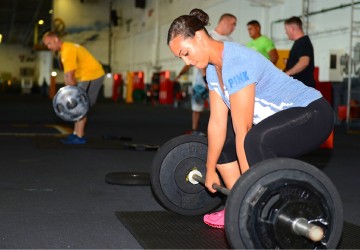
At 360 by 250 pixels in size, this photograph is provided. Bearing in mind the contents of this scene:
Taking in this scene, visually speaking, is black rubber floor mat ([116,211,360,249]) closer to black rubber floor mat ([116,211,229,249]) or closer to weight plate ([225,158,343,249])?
black rubber floor mat ([116,211,229,249])

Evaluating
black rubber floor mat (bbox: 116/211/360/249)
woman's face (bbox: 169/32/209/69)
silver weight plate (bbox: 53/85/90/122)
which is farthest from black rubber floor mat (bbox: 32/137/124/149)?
woman's face (bbox: 169/32/209/69)

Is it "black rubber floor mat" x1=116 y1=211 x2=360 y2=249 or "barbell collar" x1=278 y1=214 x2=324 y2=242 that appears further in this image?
"black rubber floor mat" x1=116 y1=211 x2=360 y2=249

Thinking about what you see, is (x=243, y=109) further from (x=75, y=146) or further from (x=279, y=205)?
(x=75, y=146)

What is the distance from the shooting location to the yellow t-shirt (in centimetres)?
586

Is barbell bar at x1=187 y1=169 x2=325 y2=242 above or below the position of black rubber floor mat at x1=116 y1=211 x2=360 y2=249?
above

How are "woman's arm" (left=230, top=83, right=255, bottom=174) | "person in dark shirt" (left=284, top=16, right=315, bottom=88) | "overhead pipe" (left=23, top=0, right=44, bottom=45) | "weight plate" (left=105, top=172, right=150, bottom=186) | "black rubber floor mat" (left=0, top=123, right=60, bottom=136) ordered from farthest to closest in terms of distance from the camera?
"overhead pipe" (left=23, top=0, right=44, bottom=45)
"black rubber floor mat" (left=0, top=123, right=60, bottom=136)
"person in dark shirt" (left=284, top=16, right=315, bottom=88)
"weight plate" (left=105, top=172, right=150, bottom=186)
"woman's arm" (left=230, top=83, right=255, bottom=174)

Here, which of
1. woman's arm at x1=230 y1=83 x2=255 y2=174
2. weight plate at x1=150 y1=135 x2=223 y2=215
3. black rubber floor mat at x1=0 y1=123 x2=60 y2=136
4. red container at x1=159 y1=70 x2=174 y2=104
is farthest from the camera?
red container at x1=159 y1=70 x2=174 y2=104

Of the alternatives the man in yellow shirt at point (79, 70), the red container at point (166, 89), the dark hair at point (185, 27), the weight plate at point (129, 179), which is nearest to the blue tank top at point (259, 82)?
the dark hair at point (185, 27)

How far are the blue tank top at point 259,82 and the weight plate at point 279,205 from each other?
0.36m

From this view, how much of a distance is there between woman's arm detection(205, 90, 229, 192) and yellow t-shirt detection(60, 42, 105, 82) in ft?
11.8

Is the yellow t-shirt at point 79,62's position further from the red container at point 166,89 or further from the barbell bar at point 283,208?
the red container at point 166,89

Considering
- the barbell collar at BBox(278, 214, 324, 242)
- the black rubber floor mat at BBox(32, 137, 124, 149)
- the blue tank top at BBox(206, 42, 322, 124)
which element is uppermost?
the blue tank top at BBox(206, 42, 322, 124)

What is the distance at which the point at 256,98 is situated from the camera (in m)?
2.33

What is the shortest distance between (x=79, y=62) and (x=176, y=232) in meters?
3.67
